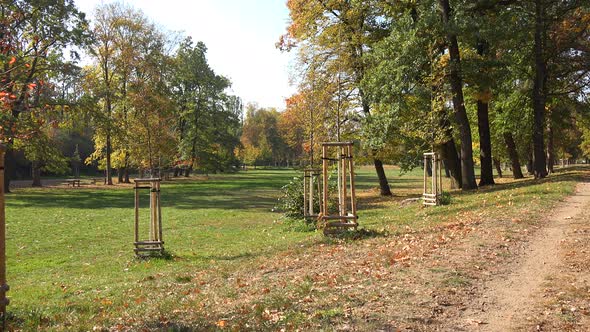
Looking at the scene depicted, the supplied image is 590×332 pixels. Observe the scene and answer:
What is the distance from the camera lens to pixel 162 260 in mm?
12734

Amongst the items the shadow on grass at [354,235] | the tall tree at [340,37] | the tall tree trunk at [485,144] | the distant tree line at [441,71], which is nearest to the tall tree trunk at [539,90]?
the distant tree line at [441,71]

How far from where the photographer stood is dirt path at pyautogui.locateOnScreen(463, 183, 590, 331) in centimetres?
568

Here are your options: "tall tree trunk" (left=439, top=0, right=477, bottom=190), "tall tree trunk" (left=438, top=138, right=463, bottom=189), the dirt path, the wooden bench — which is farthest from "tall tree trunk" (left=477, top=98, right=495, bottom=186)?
the wooden bench

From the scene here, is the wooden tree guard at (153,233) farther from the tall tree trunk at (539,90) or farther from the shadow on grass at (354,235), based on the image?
the tall tree trunk at (539,90)

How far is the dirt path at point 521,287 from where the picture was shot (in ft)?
18.6

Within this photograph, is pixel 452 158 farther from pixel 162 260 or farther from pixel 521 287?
pixel 521 287

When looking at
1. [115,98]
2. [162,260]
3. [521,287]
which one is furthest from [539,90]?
[115,98]

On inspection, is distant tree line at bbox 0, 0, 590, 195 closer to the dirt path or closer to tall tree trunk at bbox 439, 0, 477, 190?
tall tree trunk at bbox 439, 0, 477, 190

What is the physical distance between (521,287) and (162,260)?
28.2ft

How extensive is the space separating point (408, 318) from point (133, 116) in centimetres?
5042

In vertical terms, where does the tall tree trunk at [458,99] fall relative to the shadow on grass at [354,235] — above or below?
above

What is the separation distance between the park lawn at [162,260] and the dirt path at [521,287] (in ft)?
5.75

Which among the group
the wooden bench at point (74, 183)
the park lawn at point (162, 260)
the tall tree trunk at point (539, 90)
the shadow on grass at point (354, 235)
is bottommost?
the park lawn at point (162, 260)

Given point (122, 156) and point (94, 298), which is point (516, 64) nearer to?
point (94, 298)
